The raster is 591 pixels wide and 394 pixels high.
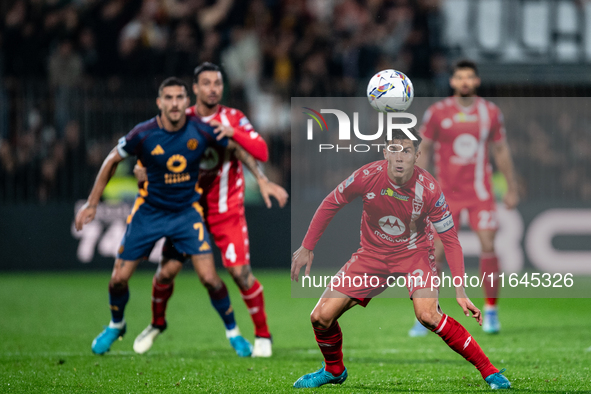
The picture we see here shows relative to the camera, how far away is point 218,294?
6617 mm

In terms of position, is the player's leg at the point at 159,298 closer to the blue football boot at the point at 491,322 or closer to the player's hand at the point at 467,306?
the player's hand at the point at 467,306

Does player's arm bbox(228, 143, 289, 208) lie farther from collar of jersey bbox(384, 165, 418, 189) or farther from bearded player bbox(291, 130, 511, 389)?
collar of jersey bbox(384, 165, 418, 189)

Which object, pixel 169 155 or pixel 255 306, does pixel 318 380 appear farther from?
pixel 169 155

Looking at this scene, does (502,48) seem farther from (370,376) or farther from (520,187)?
(370,376)

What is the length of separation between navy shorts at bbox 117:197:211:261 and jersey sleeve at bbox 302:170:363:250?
1.54m

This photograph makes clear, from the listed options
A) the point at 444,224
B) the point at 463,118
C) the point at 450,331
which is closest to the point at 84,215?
the point at 444,224

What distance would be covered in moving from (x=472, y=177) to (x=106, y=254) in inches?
252

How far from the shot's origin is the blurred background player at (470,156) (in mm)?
7926

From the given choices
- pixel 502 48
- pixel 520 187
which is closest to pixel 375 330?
pixel 520 187

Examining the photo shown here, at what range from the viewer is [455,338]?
4887mm

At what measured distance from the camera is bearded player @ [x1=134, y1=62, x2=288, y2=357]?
6.60m

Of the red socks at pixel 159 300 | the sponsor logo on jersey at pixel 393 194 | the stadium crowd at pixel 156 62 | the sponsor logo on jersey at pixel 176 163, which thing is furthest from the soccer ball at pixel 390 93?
the stadium crowd at pixel 156 62

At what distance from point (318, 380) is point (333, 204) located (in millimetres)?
1137

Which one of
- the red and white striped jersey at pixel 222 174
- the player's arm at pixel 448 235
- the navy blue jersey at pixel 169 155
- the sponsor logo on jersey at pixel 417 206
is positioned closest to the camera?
the player's arm at pixel 448 235
